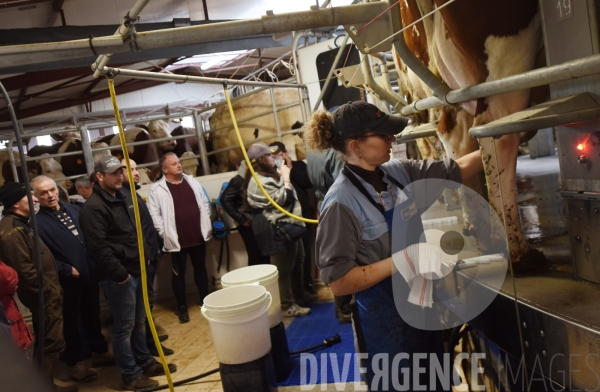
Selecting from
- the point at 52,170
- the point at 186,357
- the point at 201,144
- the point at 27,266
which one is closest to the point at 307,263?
the point at 186,357

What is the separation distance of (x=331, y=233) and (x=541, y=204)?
2643 mm

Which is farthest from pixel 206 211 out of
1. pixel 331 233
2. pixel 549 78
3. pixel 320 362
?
pixel 549 78

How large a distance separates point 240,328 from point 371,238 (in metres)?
1.37

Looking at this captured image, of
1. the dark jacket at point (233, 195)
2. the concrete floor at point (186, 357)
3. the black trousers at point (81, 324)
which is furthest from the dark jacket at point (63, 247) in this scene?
the dark jacket at point (233, 195)

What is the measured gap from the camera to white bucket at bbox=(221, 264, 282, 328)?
3.62 meters

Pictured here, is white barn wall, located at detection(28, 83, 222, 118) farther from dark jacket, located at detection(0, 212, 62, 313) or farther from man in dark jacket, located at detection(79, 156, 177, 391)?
dark jacket, located at detection(0, 212, 62, 313)

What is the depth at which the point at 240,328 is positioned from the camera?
119 inches

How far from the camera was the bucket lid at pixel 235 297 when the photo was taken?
308cm

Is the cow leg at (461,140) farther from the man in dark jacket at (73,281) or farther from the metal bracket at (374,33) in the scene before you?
the man in dark jacket at (73,281)

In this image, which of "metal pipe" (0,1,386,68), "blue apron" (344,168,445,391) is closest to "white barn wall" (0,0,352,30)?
"metal pipe" (0,1,386,68)

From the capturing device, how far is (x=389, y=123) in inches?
81.6

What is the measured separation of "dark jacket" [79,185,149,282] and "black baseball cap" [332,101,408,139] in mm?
2434
